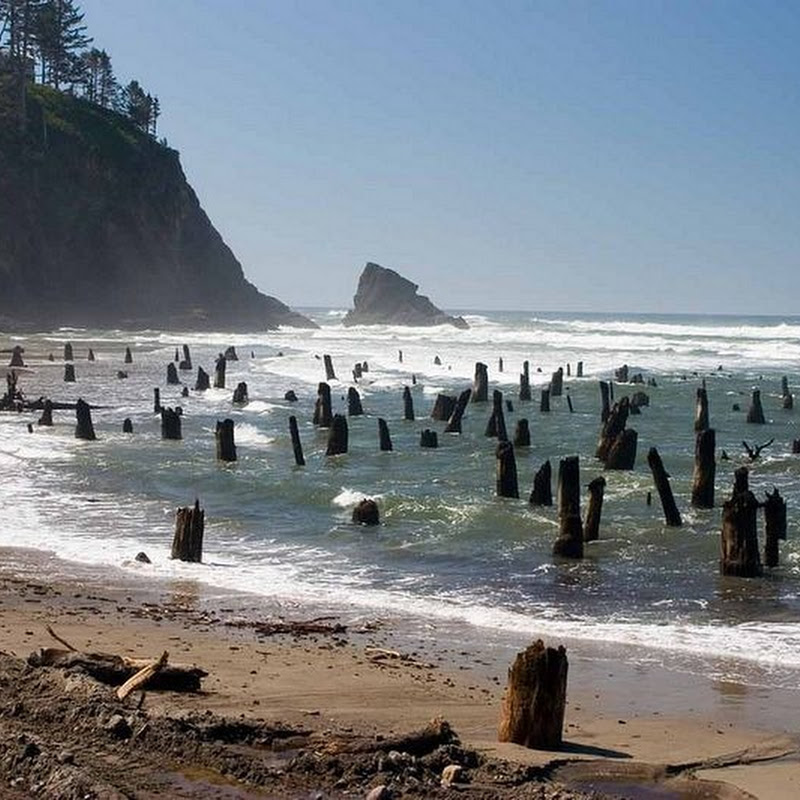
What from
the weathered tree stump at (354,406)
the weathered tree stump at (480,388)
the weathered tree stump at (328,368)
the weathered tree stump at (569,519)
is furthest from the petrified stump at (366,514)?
the weathered tree stump at (328,368)

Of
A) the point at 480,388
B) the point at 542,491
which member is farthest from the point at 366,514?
the point at 480,388

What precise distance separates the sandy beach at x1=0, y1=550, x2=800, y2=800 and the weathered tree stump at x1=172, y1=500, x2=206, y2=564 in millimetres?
2644

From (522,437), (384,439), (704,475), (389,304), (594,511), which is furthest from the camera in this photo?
(389,304)

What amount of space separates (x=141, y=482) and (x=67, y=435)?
824 cm

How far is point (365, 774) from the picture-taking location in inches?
311

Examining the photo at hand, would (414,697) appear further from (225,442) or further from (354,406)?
(354,406)

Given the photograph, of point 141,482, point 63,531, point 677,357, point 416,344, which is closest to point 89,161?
point 416,344

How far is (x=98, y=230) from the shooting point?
99.2m

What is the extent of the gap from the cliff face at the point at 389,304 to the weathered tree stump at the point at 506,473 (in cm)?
13879

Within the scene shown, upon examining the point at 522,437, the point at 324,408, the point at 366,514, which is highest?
the point at 324,408

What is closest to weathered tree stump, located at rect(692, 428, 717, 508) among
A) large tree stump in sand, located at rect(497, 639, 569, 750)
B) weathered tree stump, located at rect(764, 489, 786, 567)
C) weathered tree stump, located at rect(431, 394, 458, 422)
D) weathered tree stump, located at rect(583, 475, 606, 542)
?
weathered tree stump, located at rect(764, 489, 786, 567)

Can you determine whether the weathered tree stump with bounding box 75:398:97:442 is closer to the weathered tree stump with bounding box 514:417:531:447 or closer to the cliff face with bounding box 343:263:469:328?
Result: the weathered tree stump with bounding box 514:417:531:447

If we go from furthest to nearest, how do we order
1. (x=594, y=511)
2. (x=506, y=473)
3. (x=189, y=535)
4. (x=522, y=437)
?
1. (x=522, y=437)
2. (x=506, y=473)
3. (x=594, y=511)
4. (x=189, y=535)

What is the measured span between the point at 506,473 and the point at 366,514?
389cm
